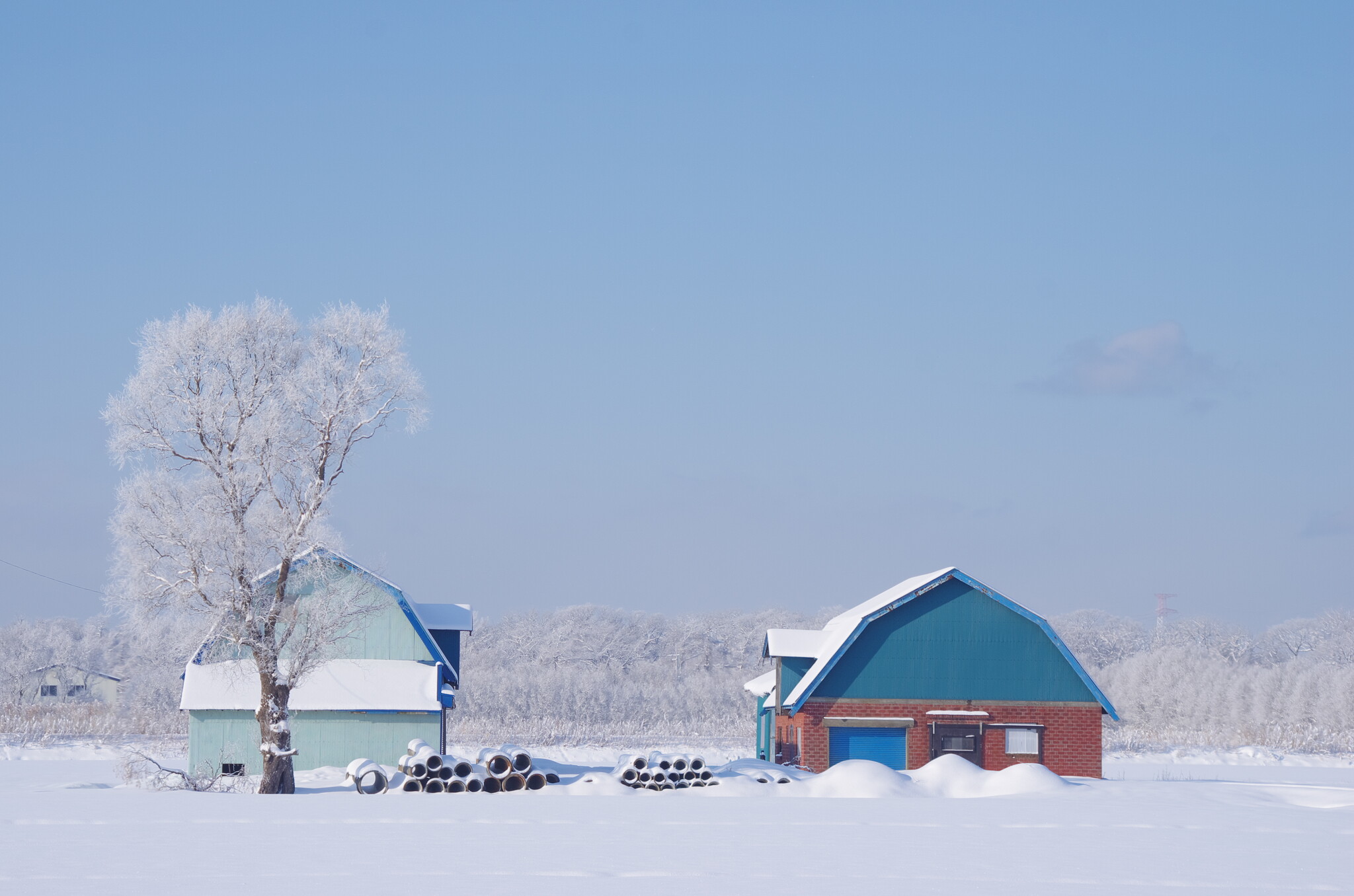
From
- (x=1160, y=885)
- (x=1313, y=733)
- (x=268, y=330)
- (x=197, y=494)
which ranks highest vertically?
(x=268, y=330)

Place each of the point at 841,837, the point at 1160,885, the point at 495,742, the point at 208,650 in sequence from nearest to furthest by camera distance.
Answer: the point at 1160,885
the point at 841,837
the point at 208,650
the point at 495,742

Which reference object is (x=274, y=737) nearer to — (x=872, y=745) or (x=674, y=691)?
(x=872, y=745)

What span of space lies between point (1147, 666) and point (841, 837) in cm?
7031

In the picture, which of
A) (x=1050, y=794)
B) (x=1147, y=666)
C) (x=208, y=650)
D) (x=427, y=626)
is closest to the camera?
(x=1050, y=794)

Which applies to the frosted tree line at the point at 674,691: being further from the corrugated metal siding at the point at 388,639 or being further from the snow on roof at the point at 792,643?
the snow on roof at the point at 792,643

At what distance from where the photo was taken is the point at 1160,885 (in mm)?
14859

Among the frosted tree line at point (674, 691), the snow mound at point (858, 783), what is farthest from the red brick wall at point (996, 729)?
the frosted tree line at point (674, 691)

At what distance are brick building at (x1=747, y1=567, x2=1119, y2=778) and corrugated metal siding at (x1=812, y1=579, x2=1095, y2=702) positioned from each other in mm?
23

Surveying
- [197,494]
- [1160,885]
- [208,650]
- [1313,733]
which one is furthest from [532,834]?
[1313,733]

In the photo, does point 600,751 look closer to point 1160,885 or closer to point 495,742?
point 495,742

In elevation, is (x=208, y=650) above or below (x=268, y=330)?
below

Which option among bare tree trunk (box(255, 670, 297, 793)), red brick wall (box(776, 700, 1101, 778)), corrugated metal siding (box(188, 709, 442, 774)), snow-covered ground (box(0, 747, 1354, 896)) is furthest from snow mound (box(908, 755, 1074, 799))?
bare tree trunk (box(255, 670, 297, 793))

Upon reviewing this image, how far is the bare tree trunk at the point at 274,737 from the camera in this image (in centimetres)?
2680

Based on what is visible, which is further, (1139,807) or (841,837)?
(1139,807)
